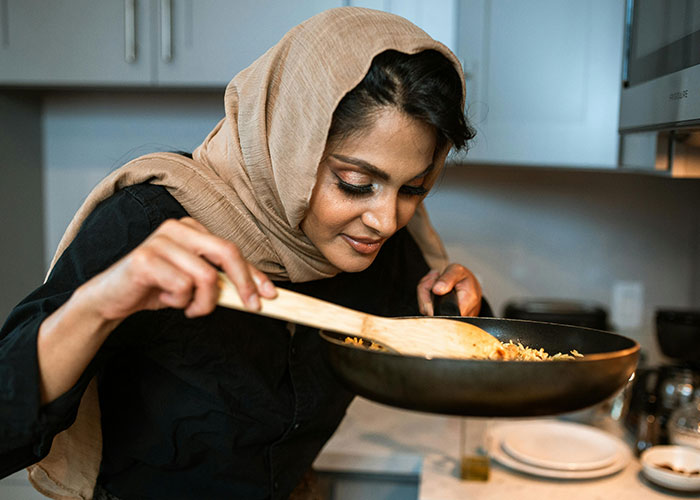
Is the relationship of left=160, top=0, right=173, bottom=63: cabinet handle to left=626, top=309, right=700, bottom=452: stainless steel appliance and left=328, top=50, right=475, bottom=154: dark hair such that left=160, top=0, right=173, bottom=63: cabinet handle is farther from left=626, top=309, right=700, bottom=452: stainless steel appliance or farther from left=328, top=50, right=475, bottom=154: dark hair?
left=626, top=309, right=700, bottom=452: stainless steel appliance

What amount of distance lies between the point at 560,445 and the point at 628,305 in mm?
639

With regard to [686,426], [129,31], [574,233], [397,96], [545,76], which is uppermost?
[129,31]

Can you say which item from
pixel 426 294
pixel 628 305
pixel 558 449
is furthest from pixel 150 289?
pixel 628 305

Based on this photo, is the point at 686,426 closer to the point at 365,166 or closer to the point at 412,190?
the point at 412,190

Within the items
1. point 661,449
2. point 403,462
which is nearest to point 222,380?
point 403,462

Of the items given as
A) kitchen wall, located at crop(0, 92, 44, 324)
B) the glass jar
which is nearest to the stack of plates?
the glass jar

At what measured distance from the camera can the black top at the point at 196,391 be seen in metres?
0.85

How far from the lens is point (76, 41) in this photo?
1.67m

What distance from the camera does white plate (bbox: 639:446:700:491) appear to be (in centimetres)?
124

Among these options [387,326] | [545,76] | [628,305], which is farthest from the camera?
[628,305]

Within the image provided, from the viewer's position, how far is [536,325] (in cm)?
84

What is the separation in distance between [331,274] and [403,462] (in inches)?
23.5

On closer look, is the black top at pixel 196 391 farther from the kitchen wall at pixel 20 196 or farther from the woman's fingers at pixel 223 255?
the kitchen wall at pixel 20 196

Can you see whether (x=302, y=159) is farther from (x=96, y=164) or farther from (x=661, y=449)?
(x=96, y=164)
